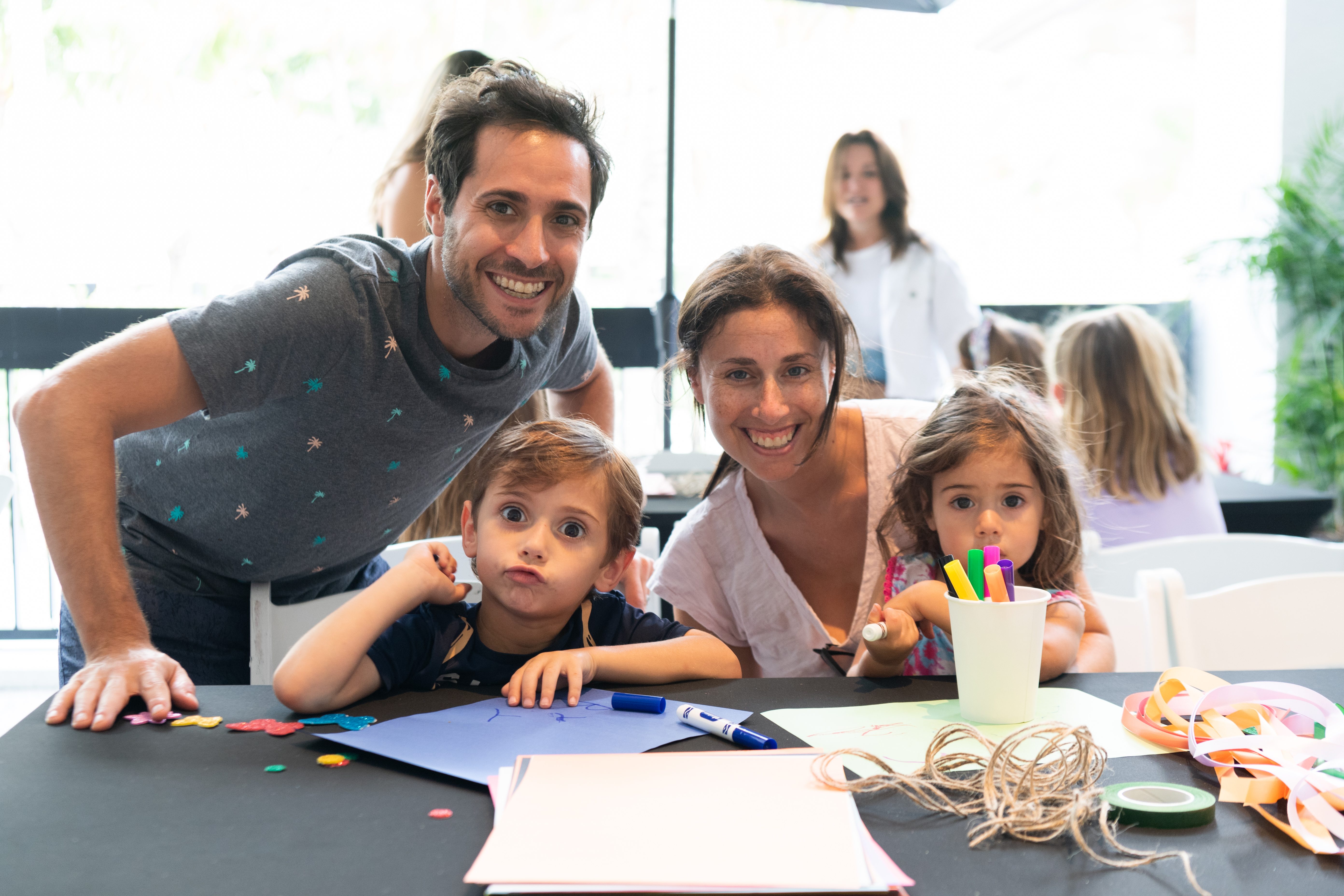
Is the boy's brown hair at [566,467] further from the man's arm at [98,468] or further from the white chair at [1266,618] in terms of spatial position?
the white chair at [1266,618]

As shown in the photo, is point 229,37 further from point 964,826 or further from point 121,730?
point 964,826

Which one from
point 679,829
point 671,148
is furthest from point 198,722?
point 671,148

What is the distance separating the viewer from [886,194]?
11.1 feet

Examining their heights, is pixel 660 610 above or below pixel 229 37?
below

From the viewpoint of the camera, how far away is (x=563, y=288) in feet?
4.48

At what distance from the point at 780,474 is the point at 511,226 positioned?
1.51ft

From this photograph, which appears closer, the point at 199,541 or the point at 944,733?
the point at 944,733

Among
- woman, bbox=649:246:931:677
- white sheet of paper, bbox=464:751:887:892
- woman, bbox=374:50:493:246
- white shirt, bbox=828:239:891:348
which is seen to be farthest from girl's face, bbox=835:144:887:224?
white sheet of paper, bbox=464:751:887:892

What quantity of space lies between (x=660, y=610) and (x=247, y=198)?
316cm

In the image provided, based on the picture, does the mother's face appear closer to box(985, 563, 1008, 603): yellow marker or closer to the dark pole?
box(985, 563, 1008, 603): yellow marker

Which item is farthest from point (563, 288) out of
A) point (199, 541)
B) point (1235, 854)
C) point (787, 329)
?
point (1235, 854)

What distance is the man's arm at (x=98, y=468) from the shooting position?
1003 mm

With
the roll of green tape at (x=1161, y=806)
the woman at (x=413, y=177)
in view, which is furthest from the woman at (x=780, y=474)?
the woman at (x=413, y=177)

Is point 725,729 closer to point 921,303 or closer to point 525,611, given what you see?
point 525,611
